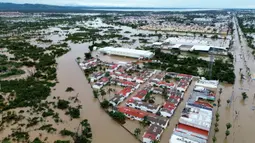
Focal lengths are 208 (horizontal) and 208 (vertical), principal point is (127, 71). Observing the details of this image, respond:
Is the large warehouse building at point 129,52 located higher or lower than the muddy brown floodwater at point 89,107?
higher

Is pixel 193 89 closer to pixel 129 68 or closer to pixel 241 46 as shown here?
pixel 129 68

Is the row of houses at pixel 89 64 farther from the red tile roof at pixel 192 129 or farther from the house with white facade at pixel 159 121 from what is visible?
the red tile roof at pixel 192 129

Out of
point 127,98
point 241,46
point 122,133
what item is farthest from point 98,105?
point 241,46

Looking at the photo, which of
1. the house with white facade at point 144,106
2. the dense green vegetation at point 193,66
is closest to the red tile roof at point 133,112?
the house with white facade at point 144,106

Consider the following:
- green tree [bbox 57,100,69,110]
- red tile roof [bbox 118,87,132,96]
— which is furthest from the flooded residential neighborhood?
green tree [bbox 57,100,69,110]

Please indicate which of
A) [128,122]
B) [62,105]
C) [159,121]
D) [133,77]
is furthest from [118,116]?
[133,77]

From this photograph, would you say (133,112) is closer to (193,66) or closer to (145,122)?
(145,122)
